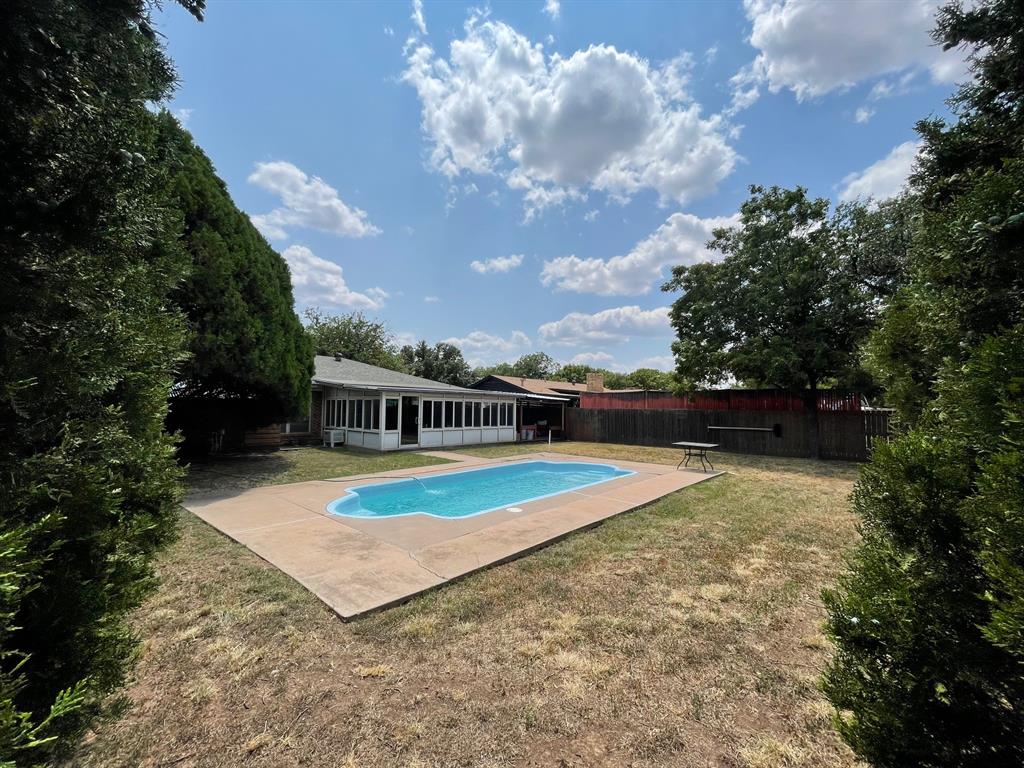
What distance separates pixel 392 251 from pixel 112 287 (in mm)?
15571

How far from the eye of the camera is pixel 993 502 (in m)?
1.20

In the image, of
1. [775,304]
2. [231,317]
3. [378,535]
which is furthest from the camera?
[775,304]

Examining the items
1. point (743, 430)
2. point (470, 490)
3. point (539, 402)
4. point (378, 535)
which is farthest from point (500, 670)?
point (539, 402)

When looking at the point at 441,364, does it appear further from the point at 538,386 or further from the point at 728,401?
the point at 728,401

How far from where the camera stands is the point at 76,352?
159 centimetres

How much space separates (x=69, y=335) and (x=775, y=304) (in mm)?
16084

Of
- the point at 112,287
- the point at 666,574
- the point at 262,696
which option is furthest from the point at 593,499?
the point at 112,287

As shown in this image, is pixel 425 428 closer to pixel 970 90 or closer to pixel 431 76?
pixel 431 76

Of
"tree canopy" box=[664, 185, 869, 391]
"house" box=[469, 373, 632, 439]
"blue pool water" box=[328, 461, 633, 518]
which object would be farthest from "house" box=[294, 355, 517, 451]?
"tree canopy" box=[664, 185, 869, 391]

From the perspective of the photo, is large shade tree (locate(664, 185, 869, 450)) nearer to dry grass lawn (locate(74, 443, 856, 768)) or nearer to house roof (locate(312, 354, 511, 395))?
house roof (locate(312, 354, 511, 395))

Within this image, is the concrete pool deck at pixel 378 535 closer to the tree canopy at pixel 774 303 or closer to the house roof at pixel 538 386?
the tree canopy at pixel 774 303

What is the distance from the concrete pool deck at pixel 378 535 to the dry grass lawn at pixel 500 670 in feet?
0.73

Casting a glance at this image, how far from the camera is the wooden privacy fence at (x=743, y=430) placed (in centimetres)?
1303

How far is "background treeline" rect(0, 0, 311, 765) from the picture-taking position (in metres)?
1.39
